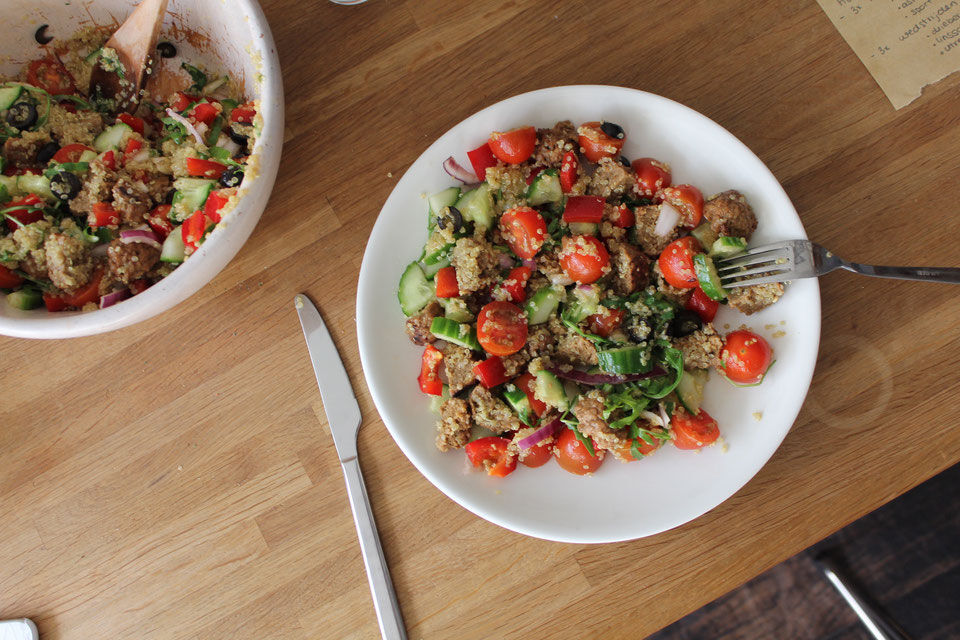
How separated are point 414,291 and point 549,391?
1.27 ft

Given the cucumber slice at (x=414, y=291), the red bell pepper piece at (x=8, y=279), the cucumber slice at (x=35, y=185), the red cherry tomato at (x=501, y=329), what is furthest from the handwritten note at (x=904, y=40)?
the red bell pepper piece at (x=8, y=279)

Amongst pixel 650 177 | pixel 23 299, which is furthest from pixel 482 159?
pixel 23 299

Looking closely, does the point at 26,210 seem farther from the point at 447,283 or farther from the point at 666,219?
the point at 666,219

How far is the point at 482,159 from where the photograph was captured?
1539 mm

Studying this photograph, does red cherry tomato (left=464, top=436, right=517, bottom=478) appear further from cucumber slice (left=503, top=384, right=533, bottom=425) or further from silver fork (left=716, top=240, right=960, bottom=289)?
silver fork (left=716, top=240, right=960, bottom=289)

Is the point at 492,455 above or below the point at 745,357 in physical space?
below

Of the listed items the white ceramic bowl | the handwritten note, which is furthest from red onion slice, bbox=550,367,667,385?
the handwritten note

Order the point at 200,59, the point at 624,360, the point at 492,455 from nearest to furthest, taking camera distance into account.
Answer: the point at 624,360
the point at 492,455
the point at 200,59

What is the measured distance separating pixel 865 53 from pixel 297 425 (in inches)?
70.2

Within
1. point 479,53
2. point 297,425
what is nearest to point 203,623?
point 297,425

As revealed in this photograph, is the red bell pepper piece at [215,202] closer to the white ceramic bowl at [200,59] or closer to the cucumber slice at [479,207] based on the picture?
the white ceramic bowl at [200,59]

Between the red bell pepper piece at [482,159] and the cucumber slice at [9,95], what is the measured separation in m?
1.04

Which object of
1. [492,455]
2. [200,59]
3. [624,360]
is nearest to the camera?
[624,360]

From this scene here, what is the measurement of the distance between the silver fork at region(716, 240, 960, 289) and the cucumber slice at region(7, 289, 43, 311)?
5.01 ft
